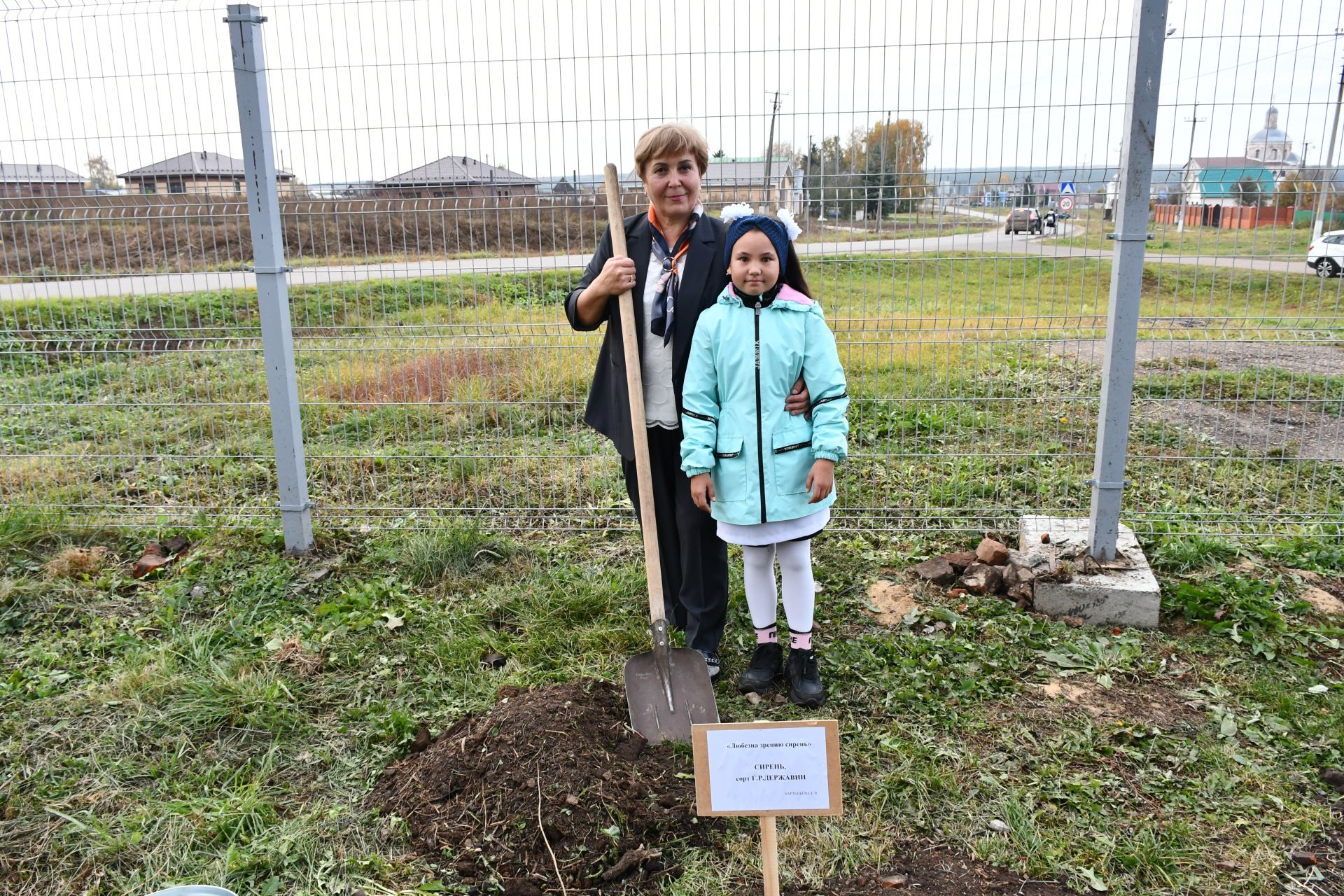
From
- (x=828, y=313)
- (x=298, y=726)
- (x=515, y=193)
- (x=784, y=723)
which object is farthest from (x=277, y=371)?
(x=784, y=723)

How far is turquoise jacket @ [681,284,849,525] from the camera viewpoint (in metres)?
3.10

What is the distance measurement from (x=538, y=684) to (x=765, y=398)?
142 cm

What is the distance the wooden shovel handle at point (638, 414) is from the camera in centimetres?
320

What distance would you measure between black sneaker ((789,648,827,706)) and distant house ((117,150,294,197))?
328 centimetres

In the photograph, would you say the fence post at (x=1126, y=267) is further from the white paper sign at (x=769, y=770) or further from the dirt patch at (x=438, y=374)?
the dirt patch at (x=438, y=374)

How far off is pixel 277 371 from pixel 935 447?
3.68m

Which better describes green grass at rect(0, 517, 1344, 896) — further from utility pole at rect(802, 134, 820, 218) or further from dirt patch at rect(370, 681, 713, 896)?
utility pole at rect(802, 134, 820, 218)

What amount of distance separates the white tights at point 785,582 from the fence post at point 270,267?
101 inches

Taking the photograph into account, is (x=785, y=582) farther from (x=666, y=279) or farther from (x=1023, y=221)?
(x=1023, y=221)

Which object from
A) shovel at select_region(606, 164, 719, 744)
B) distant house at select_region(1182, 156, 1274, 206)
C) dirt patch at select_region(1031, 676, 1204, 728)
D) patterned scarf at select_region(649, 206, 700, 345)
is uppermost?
distant house at select_region(1182, 156, 1274, 206)

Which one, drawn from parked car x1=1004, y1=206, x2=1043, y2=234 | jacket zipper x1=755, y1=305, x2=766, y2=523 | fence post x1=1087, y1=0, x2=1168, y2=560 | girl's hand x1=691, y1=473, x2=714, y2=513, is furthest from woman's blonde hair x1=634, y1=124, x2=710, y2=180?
fence post x1=1087, y1=0, x2=1168, y2=560

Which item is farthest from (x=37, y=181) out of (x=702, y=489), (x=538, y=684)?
(x=702, y=489)

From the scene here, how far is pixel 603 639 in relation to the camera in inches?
152

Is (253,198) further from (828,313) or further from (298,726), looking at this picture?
Answer: (828,313)
